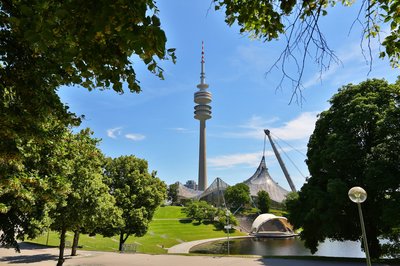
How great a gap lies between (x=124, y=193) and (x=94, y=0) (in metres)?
26.5

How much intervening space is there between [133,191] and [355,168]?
1819 centimetres

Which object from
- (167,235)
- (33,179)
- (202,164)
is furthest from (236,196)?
(33,179)

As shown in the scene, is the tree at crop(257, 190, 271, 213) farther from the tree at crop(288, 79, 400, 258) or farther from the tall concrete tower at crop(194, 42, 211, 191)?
the tree at crop(288, 79, 400, 258)

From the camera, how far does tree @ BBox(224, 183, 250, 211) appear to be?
9050 cm

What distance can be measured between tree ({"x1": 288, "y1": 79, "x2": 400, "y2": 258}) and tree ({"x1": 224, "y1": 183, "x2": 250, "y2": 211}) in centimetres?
6940

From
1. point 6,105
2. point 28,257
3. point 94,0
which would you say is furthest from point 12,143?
point 28,257

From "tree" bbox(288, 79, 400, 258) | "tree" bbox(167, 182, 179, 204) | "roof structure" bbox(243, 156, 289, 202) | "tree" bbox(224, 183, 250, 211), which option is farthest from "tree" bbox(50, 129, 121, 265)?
"tree" bbox(167, 182, 179, 204)

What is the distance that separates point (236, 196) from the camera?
297ft

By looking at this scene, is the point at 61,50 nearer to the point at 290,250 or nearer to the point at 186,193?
the point at 290,250

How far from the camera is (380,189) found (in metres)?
16.6

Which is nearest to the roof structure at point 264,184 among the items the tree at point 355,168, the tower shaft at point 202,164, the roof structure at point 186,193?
the roof structure at point 186,193

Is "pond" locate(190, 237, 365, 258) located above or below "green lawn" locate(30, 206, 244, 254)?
below

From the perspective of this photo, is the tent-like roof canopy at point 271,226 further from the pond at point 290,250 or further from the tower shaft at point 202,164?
the tower shaft at point 202,164

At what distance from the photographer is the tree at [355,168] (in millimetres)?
16906
